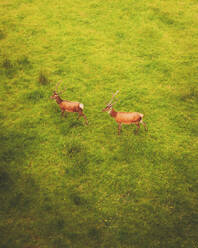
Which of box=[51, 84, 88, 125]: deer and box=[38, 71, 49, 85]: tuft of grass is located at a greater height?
box=[38, 71, 49, 85]: tuft of grass

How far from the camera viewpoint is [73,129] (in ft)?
20.5

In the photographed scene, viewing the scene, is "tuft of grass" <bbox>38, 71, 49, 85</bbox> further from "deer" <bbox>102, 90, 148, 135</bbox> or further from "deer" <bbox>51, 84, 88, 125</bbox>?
"deer" <bbox>102, 90, 148, 135</bbox>

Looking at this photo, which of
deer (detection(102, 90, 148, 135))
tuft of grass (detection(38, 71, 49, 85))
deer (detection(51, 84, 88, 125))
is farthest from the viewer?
tuft of grass (detection(38, 71, 49, 85))

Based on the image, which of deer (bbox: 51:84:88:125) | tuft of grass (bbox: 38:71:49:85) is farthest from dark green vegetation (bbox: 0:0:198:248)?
deer (bbox: 51:84:88:125)

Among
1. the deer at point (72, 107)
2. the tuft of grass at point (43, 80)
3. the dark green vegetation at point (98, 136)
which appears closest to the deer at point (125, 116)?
the dark green vegetation at point (98, 136)

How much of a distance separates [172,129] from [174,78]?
101 inches

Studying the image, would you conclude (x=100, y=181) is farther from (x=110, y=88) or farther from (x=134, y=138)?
(x=110, y=88)

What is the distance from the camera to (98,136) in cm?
614

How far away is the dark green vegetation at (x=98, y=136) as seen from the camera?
184 inches

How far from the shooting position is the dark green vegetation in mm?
4668

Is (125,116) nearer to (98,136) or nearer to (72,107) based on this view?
(98,136)

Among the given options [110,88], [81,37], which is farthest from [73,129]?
[81,37]

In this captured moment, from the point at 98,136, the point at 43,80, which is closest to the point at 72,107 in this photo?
the point at 98,136

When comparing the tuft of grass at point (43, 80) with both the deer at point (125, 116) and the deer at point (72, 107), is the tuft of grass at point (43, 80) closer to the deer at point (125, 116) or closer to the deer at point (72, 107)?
the deer at point (72, 107)
